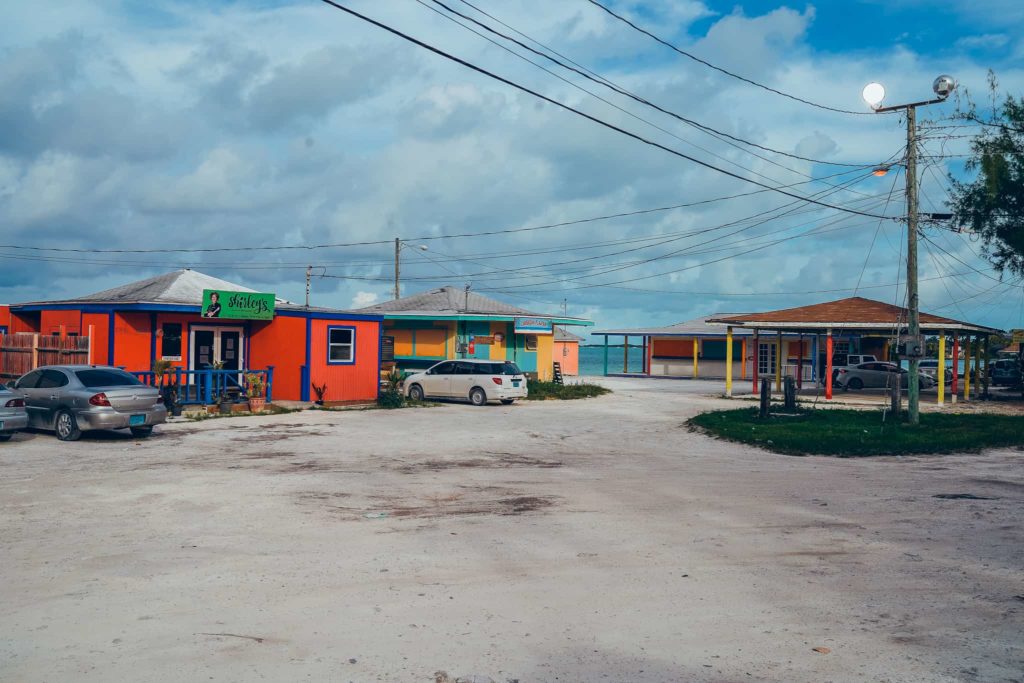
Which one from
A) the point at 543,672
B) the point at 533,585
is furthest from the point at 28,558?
the point at 543,672

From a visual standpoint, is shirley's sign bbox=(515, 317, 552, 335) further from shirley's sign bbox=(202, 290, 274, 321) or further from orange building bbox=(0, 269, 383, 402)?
shirley's sign bbox=(202, 290, 274, 321)

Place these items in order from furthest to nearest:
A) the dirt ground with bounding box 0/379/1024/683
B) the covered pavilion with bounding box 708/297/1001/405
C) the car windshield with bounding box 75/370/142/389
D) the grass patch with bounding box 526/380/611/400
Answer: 1. the grass patch with bounding box 526/380/611/400
2. the covered pavilion with bounding box 708/297/1001/405
3. the car windshield with bounding box 75/370/142/389
4. the dirt ground with bounding box 0/379/1024/683

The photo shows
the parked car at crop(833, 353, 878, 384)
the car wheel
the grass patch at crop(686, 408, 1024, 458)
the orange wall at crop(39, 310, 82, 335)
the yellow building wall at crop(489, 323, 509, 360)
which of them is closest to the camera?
the car wheel

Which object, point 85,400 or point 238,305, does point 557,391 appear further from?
point 85,400

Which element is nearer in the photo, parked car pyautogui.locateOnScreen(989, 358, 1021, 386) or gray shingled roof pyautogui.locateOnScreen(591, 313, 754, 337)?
parked car pyautogui.locateOnScreen(989, 358, 1021, 386)

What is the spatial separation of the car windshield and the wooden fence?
264 inches

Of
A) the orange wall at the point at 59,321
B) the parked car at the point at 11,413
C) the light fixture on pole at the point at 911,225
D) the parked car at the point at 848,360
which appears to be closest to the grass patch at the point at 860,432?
the light fixture on pole at the point at 911,225

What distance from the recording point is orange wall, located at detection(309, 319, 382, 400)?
26.8 meters

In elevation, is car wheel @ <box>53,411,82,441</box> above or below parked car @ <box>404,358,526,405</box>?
below

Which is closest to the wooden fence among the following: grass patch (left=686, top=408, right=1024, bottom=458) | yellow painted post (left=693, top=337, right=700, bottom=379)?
grass patch (left=686, top=408, right=1024, bottom=458)

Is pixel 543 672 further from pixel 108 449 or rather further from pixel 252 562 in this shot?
pixel 108 449

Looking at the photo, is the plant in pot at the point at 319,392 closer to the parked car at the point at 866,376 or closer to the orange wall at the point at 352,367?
the orange wall at the point at 352,367

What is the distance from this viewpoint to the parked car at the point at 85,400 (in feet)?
55.0

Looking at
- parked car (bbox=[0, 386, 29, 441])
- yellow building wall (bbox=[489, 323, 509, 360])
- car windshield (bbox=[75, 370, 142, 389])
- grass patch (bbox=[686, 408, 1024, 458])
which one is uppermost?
yellow building wall (bbox=[489, 323, 509, 360])
